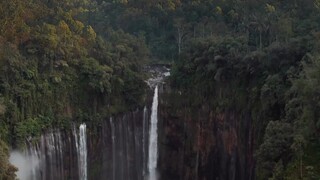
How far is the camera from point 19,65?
2341 cm

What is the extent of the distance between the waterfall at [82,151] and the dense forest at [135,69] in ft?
2.03

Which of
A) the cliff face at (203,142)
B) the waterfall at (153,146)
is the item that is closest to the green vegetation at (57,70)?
the waterfall at (153,146)

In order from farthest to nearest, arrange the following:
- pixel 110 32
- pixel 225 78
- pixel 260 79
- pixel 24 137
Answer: pixel 110 32
pixel 225 78
pixel 260 79
pixel 24 137

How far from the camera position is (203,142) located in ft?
87.7

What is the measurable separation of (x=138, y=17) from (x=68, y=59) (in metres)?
10.6

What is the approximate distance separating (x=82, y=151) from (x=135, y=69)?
5496 mm

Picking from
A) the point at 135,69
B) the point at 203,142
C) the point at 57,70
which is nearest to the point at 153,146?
the point at 203,142

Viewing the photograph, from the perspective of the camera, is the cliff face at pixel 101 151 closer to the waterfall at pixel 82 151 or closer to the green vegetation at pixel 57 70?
the waterfall at pixel 82 151

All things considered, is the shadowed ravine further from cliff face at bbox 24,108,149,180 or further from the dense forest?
the dense forest

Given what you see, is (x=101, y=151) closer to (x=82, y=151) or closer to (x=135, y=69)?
(x=82, y=151)

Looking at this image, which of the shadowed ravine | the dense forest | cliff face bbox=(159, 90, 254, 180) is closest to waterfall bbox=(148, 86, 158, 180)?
the shadowed ravine

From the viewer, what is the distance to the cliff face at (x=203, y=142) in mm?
25219

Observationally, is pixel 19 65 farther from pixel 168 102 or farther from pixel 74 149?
pixel 168 102

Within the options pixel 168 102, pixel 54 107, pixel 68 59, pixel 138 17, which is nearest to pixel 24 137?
pixel 54 107
